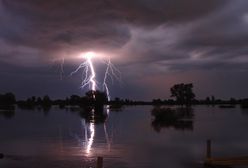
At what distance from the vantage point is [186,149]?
50.3 meters

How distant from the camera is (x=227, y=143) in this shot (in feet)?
187

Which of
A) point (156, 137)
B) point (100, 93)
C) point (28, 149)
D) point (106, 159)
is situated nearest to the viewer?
point (106, 159)

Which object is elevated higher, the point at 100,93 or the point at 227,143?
the point at 100,93

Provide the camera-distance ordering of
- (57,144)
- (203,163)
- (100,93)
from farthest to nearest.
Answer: (100,93) < (57,144) < (203,163)

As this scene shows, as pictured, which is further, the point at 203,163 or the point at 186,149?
the point at 186,149

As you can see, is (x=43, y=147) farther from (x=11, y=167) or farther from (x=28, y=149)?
(x=11, y=167)

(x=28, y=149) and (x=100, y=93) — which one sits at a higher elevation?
(x=100, y=93)

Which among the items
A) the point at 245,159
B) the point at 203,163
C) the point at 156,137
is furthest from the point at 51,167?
the point at 156,137

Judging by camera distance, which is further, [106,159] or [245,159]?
[106,159]

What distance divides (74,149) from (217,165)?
63.2ft

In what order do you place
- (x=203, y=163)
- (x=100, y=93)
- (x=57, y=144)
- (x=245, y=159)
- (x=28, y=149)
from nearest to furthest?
(x=245, y=159)
(x=203, y=163)
(x=28, y=149)
(x=57, y=144)
(x=100, y=93)

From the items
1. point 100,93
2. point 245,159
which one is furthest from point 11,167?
point 100,93

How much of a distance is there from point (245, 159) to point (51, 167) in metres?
15.2

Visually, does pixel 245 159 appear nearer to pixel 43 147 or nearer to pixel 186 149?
pixel 186 149
